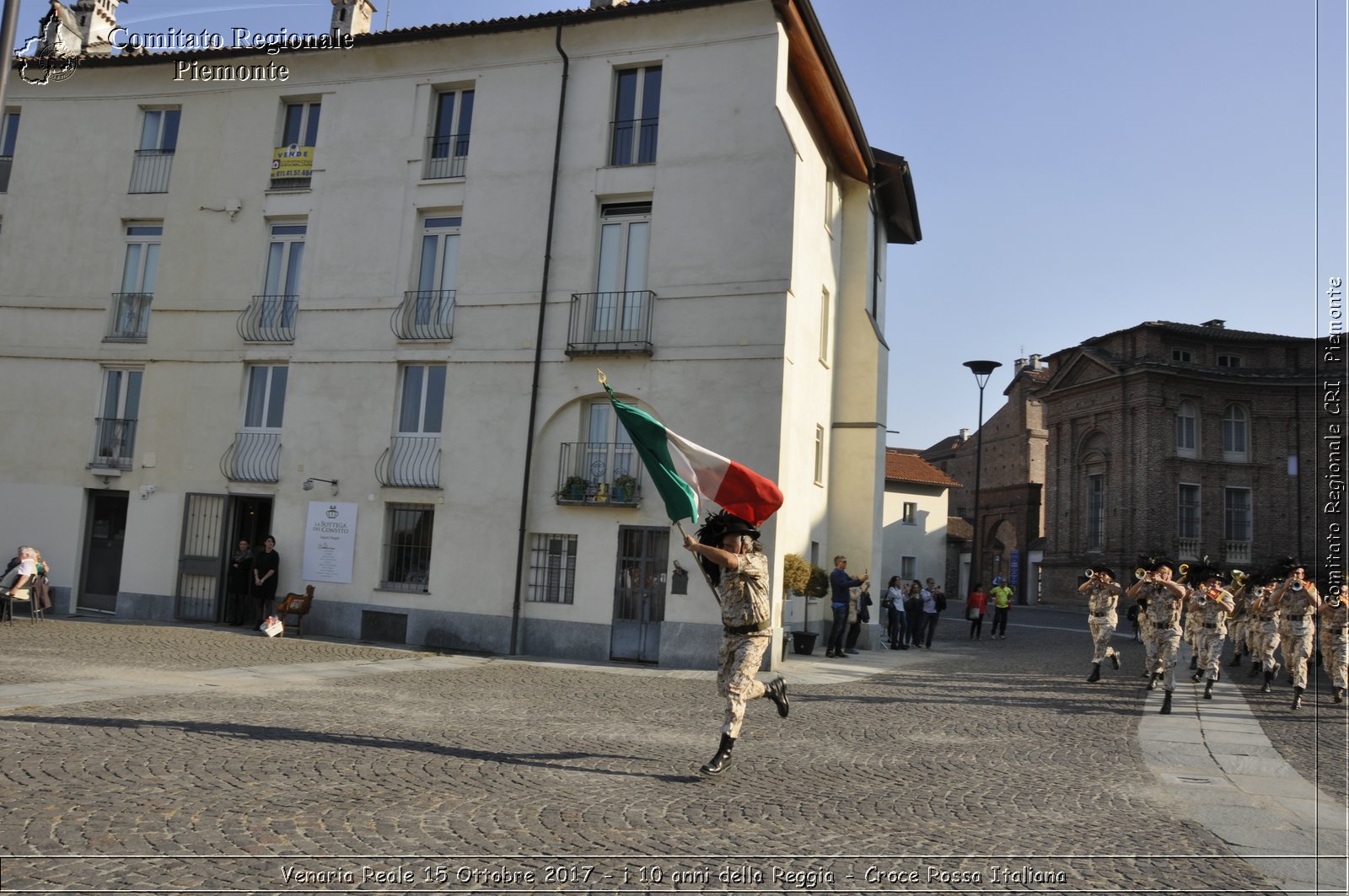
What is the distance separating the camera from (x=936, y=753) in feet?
31.8

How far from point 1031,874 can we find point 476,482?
14465mm

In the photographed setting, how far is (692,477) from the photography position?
942 cm

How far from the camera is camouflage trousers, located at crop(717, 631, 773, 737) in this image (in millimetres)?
8242

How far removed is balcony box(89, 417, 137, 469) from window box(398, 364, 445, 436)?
625 cm

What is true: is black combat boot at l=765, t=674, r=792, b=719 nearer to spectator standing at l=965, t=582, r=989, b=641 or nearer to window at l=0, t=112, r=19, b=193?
spectator standing at l=965, t=582, r=989, b=641

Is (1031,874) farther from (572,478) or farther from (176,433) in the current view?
(176,433)

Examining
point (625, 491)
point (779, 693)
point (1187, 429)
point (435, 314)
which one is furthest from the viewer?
point (1187, 429)

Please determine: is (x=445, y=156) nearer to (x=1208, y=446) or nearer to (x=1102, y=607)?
(x=1102, y=607)

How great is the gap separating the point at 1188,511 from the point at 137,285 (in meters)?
44.3

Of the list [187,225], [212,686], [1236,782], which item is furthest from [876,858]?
[187,225]

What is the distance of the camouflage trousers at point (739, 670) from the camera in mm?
8242

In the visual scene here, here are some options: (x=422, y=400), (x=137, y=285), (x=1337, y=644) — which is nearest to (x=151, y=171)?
(x=137, y=285)

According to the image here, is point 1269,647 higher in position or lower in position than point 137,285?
lower

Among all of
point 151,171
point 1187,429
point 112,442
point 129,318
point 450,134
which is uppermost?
point 450,134
